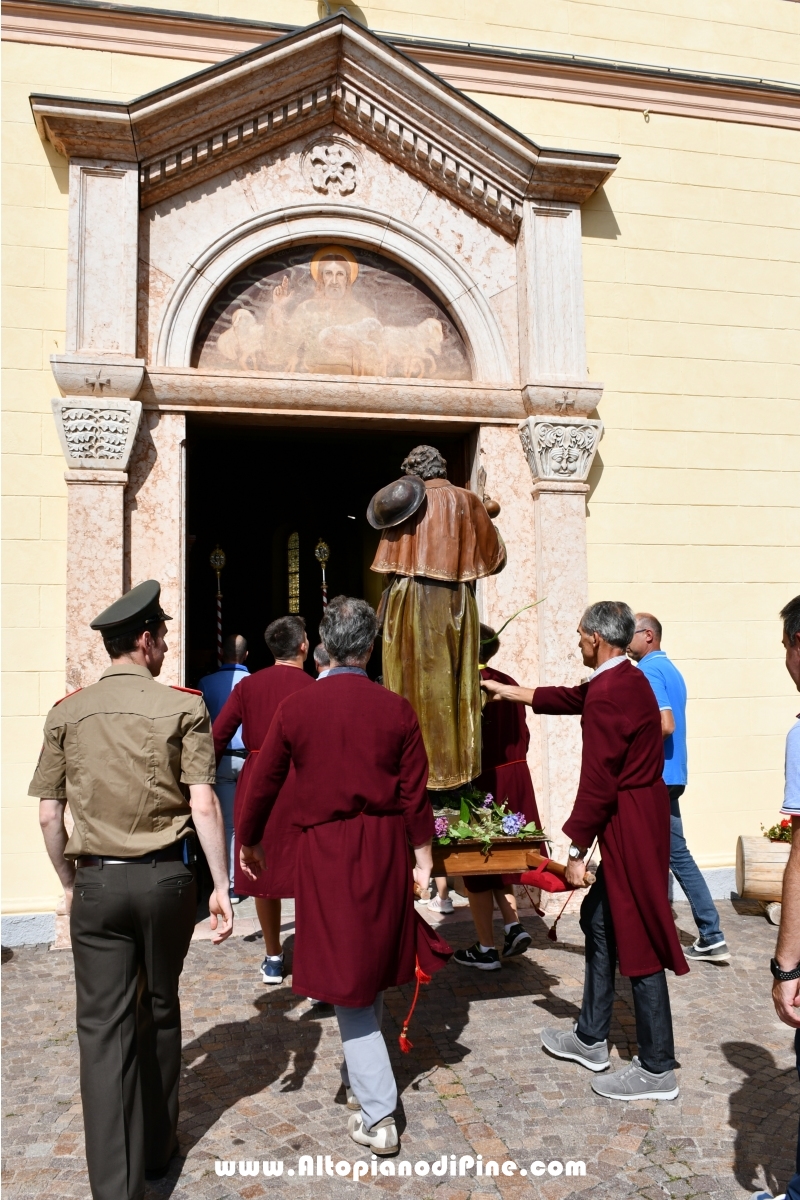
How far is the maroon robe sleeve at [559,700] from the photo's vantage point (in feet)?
14.3

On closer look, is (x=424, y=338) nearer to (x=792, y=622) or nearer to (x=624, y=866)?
(x=624, y=866)

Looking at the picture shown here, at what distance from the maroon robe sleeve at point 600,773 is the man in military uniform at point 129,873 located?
4.84 feet

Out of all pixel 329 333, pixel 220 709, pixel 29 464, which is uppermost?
pixel 329 333

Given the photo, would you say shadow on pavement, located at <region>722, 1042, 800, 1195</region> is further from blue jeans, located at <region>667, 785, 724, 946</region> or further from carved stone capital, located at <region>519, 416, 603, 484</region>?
carved stone capital, located at <region>519, 416, 603, 484</region>

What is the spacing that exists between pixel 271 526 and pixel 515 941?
25.9 feet

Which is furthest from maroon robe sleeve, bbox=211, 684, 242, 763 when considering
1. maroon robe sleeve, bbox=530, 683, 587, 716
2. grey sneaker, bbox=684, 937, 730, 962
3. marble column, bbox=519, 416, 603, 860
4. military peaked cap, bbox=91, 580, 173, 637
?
grey sneaker, bbox=684, 937, 730, 962

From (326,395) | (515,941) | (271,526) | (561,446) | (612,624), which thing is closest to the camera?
(612,624)

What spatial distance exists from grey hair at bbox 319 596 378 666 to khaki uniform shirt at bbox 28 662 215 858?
624 millimetres

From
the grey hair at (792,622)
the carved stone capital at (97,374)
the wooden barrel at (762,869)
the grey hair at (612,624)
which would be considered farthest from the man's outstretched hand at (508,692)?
the carved stone capital at (97,374)

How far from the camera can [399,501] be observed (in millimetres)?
4465

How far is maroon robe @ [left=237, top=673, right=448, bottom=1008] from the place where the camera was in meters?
3.30

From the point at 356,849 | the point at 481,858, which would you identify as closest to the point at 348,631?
the point at 356,849

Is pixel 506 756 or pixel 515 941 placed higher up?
pixel 506 756

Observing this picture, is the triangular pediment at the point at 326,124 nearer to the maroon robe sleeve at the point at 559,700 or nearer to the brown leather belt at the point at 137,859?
the maroon robe sleeve at the point at 559,700
